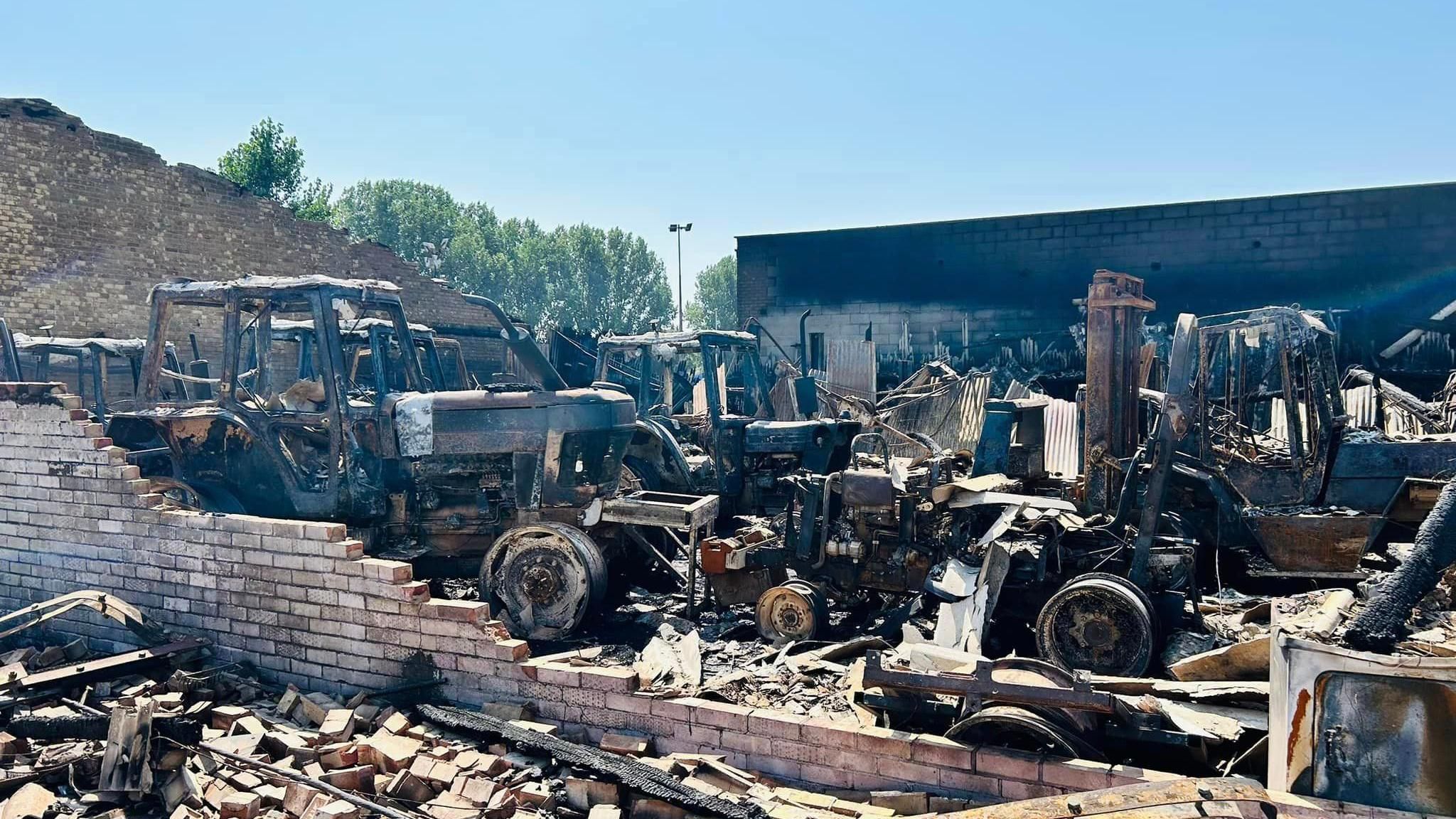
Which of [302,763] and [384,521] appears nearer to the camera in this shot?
[302,763]

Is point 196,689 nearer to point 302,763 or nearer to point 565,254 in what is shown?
point 302,763

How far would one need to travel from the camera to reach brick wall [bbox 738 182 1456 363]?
16.1 metres

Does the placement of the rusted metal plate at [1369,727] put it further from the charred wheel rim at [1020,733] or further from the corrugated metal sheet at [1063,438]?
the corrugated metal sheet at [1063,438]

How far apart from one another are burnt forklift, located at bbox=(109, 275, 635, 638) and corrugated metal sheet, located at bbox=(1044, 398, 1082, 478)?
5.60 m

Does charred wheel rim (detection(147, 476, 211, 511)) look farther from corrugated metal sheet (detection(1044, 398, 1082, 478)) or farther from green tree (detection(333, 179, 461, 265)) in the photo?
green tree (detection(333, 179, 461, 265))

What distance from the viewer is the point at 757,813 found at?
4270 millimetres

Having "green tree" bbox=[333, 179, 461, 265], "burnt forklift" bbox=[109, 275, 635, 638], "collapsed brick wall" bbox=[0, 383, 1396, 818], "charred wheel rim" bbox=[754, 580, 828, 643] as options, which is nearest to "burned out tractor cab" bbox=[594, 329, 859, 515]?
"burnt forklift" bbox=[109, 275, 635, 638]

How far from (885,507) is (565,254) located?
41429mm

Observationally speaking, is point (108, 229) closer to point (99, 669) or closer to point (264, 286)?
point (264, 286)

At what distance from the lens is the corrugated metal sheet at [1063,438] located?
10758mm

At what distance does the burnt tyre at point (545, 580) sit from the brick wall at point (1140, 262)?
14.0m

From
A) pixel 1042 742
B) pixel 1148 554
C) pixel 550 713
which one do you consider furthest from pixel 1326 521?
pixel 550 713

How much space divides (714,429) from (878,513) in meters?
3.55

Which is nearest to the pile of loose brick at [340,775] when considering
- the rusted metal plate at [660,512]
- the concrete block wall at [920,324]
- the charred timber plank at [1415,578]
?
the charred timber plank at [1415,578]
